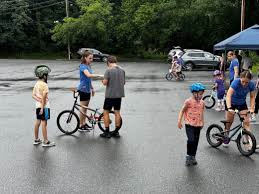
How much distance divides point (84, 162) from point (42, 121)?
1.69 m

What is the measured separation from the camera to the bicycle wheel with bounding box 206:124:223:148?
8512 millimetres

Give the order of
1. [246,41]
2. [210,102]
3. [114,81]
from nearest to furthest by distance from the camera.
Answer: [114,81]
[210,102]
[246,41]

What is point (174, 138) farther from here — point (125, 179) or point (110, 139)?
point (125, 179)

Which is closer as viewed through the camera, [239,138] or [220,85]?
[239,138]

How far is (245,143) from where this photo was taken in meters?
8.08

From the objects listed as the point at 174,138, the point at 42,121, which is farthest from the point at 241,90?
the point at 42,121

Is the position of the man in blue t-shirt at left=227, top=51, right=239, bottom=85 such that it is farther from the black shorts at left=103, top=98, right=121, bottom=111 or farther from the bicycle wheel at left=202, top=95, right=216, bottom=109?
the black shorts at left=103, top=98, right=121, bottom=111

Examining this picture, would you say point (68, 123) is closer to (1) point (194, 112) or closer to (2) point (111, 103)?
(2) point (111, 103)

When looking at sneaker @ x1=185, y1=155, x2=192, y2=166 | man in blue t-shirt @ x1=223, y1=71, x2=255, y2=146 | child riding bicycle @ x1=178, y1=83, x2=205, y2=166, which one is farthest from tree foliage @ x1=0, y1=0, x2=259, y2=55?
sneaker @ x1=185, y1=155, x2=192, y2=166

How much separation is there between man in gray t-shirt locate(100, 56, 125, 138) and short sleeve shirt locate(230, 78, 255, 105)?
2321mm

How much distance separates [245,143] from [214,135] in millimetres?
662

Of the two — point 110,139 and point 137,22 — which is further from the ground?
point 137,22

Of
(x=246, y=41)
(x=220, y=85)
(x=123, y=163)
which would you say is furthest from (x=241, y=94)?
(x=246, y=41)

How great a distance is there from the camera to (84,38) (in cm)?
6019
